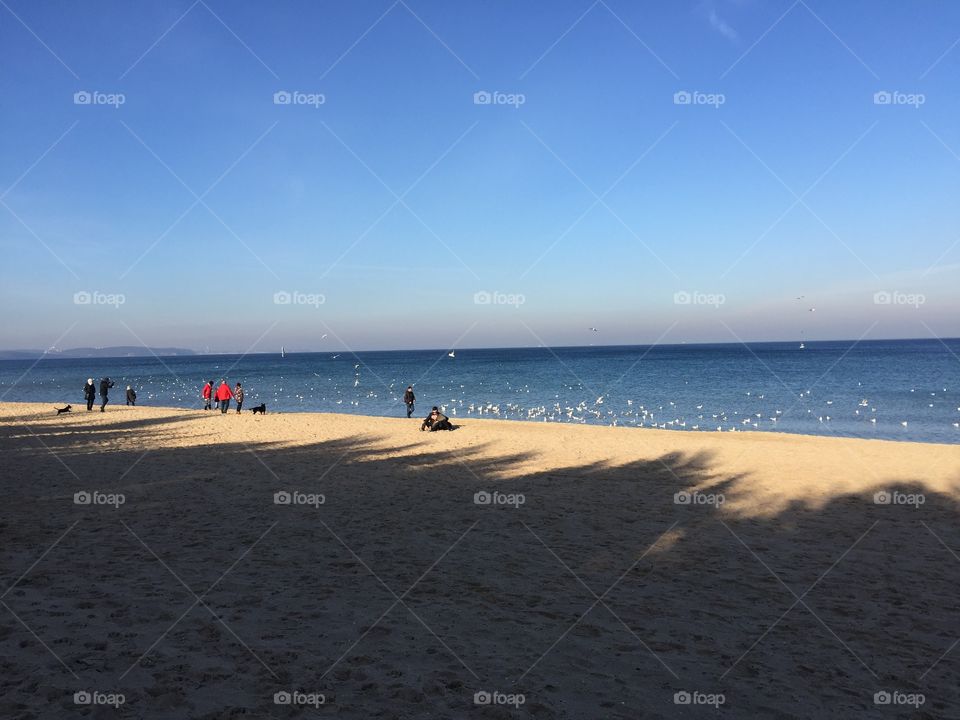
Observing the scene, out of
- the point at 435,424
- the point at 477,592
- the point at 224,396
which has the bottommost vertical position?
the point at 477,592

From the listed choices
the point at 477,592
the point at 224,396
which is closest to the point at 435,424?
the point at 224,396

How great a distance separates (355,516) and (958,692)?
9100 mm

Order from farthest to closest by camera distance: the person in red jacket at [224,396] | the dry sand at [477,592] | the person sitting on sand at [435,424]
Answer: the person in red jacket at [224,396] → the person sitting on sand at [435,424] → the dry sand at [477,592]

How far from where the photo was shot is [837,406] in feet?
143

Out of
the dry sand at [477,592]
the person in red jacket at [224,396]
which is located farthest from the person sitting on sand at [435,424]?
the person in red jacket at [224,396]

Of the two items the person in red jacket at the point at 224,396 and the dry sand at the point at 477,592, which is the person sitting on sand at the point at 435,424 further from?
the person in red jacket at the point at 224,396

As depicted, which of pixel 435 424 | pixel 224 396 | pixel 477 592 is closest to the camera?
pixel 477 592

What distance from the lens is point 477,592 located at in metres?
7.59

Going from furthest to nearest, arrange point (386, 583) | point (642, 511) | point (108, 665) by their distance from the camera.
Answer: point (642, 511) → point (386, 583) → point (108, 665)

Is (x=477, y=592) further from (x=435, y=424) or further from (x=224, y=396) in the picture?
(x=224, y=396)

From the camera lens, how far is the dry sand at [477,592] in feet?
17.1

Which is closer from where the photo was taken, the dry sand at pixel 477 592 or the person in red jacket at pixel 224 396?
the dry sand at pixel 477 592

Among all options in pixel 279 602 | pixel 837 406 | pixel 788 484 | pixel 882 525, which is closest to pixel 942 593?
pixel 882 525

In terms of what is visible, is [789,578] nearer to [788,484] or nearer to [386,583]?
[386,583]
